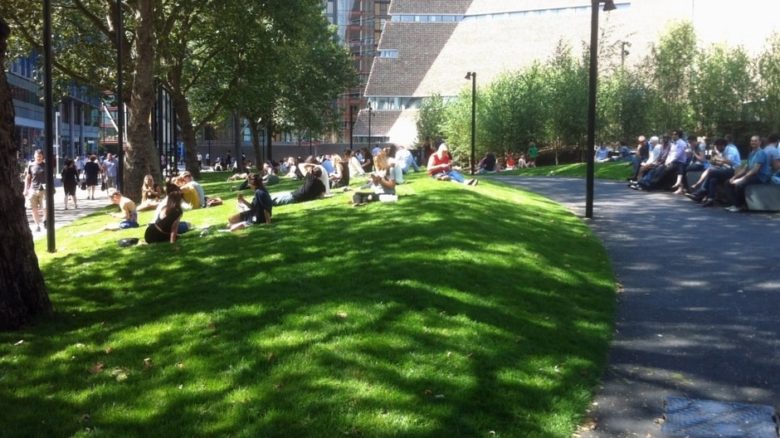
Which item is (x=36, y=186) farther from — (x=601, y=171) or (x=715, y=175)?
(x=601, y=171)

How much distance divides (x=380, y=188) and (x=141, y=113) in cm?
1141

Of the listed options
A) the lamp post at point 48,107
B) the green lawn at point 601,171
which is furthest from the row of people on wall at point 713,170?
the lamp post at point 48,107

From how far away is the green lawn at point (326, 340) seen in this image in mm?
5121

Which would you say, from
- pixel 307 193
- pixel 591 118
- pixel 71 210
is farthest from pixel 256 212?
pixel 71 210

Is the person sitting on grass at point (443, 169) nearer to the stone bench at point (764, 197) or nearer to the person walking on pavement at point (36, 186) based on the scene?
the stone bench at point (764, 197)

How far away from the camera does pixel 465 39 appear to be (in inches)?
3236

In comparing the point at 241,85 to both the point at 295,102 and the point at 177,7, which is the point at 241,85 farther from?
the point at 295,102

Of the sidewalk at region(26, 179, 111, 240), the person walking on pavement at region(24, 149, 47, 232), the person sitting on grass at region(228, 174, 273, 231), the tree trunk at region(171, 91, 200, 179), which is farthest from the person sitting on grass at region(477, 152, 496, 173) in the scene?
the person sitting on grass at region(228, 174, 273, 231)

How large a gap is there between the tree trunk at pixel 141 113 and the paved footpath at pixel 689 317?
1452 cm

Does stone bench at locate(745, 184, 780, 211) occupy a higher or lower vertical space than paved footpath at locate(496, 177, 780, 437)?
higher

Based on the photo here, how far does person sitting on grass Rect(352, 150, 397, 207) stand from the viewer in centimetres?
1448

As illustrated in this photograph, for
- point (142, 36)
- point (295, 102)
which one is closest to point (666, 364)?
point (142, 36)

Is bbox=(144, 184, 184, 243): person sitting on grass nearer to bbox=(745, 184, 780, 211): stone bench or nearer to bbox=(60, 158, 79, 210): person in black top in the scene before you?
bbox=(745, 184, 780, 211): stone bench

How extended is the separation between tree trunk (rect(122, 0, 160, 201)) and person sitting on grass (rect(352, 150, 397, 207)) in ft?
35.4
